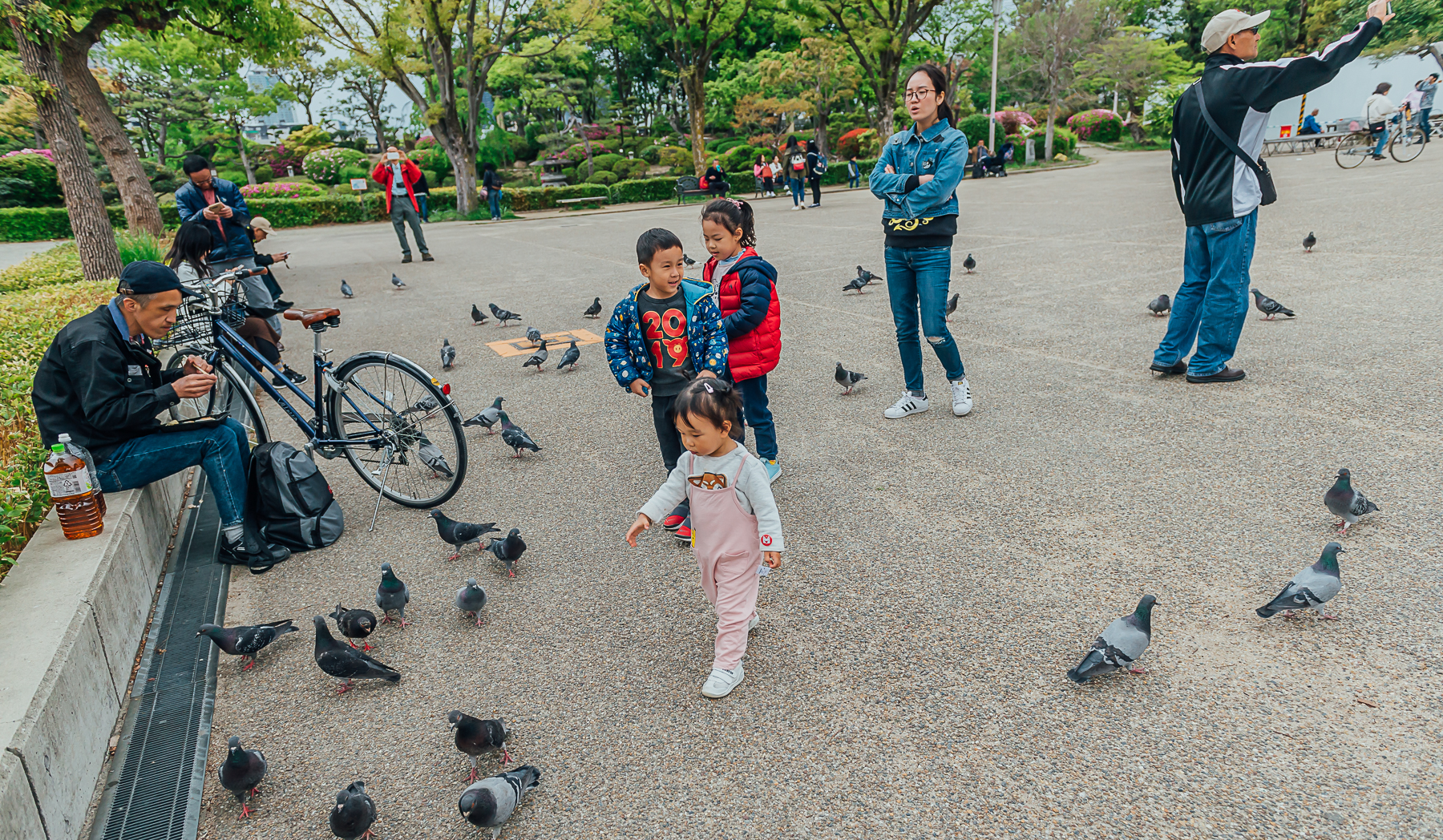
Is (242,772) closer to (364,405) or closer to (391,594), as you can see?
(391,594)

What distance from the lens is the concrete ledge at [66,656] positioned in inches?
93.0

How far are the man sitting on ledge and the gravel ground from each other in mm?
729

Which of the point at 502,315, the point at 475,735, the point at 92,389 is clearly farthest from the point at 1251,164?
the point at 502,315

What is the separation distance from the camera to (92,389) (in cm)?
384

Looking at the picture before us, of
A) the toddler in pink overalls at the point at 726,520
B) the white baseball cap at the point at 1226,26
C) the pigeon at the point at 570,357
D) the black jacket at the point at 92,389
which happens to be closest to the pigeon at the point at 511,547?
the toddler in pink overalls at the point at 726,520

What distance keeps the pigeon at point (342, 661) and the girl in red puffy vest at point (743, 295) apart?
1.99m

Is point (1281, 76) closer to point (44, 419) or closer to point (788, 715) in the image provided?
point (788, 715)

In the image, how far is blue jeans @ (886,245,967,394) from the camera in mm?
5191

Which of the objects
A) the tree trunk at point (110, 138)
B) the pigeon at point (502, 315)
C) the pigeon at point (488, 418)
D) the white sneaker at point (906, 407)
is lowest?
the white sneaker at point (906, 407)

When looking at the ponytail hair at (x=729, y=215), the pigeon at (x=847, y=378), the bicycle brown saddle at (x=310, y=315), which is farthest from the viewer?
the pigeon at (x=847, y=378)

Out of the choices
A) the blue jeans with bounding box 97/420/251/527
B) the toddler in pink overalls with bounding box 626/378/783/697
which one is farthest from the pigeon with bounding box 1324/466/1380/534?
the blue jeans with bounding box 97/420/251/527

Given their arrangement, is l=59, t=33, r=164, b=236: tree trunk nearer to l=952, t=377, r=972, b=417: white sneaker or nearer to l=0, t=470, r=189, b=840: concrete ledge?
l=0, t=470, r=189, b=840: concrete ledge

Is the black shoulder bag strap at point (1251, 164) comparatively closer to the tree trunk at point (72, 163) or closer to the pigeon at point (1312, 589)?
the pigeon at point (1312, 589)

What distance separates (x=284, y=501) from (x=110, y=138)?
12822 mm
